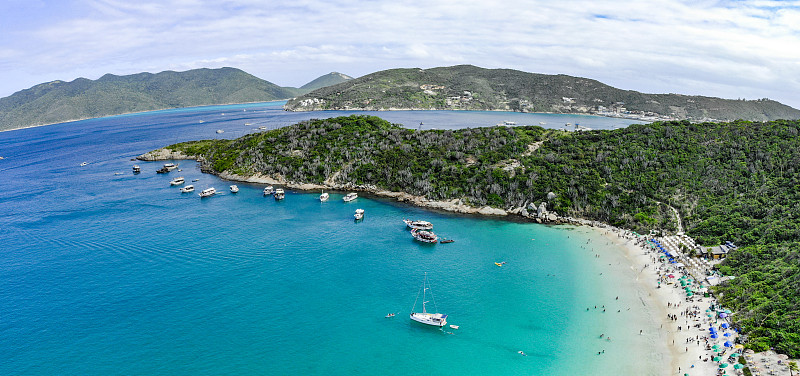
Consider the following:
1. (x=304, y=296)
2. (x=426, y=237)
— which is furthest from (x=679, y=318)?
(x=304, y=296)

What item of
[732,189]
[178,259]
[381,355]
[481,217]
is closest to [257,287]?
[178,259]

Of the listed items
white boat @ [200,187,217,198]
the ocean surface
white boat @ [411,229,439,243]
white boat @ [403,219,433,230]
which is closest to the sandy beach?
the ocean surface

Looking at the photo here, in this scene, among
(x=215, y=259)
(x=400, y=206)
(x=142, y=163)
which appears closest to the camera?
(x=215, y=259)

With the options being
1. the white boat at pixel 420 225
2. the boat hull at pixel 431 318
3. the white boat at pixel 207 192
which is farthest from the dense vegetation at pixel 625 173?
the boat hull at pixel 431 318

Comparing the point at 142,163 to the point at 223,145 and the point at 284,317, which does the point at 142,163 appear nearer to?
the point at 223,145

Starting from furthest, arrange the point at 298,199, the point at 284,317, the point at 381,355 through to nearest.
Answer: the point at 298,199, the point at 284,317, the point at 381,355

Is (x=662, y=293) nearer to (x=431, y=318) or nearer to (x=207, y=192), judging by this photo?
(x=431, y=318)

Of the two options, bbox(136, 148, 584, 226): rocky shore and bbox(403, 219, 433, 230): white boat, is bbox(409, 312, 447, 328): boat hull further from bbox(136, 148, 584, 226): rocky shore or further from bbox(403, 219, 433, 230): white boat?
bbox(136, 148, 584, 226): rocky shore
